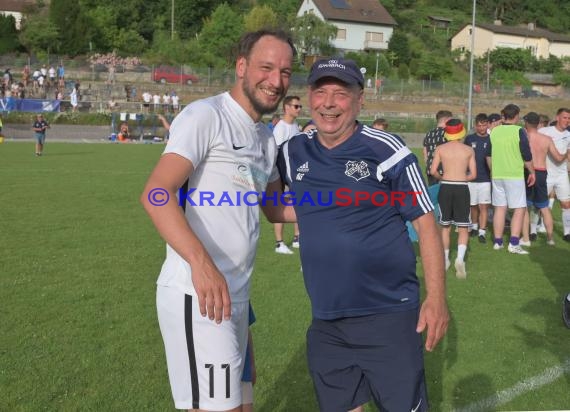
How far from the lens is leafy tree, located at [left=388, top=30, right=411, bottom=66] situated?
288 ft

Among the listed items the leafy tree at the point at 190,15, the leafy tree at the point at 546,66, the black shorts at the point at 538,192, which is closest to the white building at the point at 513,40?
the leafy tree at the point at 546,66

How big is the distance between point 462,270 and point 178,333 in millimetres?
6722

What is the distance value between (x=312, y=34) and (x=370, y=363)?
247 feet

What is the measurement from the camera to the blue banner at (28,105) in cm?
3722

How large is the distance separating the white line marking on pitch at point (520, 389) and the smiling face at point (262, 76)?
9.41ft

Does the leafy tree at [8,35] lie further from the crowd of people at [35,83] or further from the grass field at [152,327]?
the grass field at [152,327]

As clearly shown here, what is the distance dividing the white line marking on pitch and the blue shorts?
5.81 feet

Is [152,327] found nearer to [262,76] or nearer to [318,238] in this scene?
[318,238]

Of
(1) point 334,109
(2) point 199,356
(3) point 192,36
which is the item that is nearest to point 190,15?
(3) point 192,36

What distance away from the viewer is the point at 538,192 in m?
11.4

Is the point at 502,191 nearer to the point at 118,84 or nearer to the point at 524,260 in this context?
the point at 524,260

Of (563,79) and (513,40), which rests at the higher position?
(513,40)

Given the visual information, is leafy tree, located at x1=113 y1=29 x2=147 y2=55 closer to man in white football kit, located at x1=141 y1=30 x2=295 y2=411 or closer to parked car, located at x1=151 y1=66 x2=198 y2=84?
parked car, located at x1=151 y1=66 x2=198 y2=84

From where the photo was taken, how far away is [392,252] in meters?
3.13
